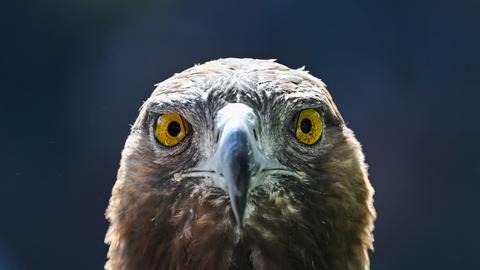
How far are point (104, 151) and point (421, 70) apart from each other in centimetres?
295

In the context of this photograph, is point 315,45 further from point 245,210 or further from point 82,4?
point 245,210

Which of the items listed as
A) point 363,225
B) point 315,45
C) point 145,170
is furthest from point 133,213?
point 315,45

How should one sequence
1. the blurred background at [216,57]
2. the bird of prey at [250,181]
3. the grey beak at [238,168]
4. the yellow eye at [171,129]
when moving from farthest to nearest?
the blurred background at [216,57] < the yellow eye at [171,129] < the bird of prey at [250,181] < the grey beak at [238,168]

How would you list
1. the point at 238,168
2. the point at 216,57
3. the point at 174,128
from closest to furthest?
the point at 238,168 < the point at 174,128 < the point at 216,57

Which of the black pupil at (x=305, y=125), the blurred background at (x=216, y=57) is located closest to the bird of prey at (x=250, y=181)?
the black pupil at (x=305, y=125)

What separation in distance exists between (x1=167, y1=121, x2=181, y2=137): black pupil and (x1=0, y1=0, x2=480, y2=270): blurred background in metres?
3.78

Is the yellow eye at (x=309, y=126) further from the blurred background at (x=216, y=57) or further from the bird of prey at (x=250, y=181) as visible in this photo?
the blurred background at (x=216, y=57)

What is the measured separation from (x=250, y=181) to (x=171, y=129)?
0.58 m

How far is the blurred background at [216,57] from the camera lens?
275 inches

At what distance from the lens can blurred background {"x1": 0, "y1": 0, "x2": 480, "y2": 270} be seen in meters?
7.00

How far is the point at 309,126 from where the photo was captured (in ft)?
10.4

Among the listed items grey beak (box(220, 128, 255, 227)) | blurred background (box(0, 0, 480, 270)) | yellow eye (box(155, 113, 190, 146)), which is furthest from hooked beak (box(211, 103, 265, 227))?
blurred background (box(0, 0, 480, 270))

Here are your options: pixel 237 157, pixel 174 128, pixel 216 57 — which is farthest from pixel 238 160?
pixel 216 57

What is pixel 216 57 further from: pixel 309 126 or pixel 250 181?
pixel 250 181
